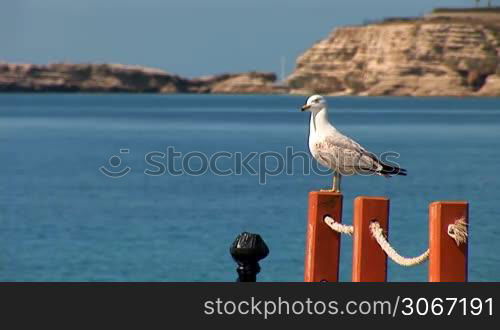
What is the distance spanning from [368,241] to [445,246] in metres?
0.52

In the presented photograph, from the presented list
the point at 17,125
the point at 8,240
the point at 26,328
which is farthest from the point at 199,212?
the point at 17,125

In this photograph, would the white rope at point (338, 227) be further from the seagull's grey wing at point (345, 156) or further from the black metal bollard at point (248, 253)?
the seagull's grey wing at point (345, 156)

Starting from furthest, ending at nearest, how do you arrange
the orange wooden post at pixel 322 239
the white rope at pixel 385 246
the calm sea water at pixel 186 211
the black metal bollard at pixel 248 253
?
the calm sea water at pixel 186 211 < the orange wooden post at pixel 322 239 < the black metal bollard at pixel 248 253 < the white rope at pixel 385 246

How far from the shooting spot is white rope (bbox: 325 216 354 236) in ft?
25.1

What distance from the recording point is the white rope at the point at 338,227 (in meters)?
7.65

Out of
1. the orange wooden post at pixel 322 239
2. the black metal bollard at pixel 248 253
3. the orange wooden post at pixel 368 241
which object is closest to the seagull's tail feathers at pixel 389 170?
the orange wooden post at pixel 322 239

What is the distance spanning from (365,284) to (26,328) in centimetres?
190

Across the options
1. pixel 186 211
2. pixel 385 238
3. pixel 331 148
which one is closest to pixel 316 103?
pixel 331 148

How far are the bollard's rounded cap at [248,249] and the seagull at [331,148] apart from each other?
2.35 meters

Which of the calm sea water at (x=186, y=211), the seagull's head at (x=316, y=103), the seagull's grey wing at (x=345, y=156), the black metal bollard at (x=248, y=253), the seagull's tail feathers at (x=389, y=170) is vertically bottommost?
the calm sea water at (x=186, y=211)

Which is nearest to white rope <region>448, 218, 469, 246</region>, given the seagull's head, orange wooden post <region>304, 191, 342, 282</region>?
orange wooden post <region>304, 191, 342, 282</region>

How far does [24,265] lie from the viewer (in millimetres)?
35406

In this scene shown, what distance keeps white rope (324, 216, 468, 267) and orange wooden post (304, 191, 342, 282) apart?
0.05 meters

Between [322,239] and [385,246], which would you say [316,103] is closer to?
[322,239]
